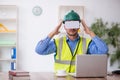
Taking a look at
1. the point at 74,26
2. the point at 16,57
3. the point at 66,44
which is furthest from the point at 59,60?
the point at 16,57

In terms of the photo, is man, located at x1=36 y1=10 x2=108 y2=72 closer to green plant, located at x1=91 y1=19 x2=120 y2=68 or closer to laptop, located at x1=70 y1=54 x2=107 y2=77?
laptop, located at x1=70 y1=54 x2=107 y2=77

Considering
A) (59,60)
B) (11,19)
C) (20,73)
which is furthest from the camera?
(11,19)

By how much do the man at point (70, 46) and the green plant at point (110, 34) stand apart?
8.84 feet

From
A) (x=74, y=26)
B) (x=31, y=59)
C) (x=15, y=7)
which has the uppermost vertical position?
(x=15, y=7)

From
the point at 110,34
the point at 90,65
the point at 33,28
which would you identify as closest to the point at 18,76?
the point at 90,65

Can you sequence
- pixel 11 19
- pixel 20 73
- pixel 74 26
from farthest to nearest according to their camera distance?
pixel 11 19
pixel 74 26
pixel 20 73

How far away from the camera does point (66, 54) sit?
3035 mm

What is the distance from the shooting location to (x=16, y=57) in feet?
19.2

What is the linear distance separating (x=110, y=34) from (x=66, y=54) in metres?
3.09

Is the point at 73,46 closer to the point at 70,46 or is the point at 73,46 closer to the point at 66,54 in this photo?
the point at 70,46

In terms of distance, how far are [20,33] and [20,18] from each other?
332 mm

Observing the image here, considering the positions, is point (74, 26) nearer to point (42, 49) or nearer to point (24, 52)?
point (42, 49)

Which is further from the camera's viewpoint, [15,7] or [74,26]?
[15,7]

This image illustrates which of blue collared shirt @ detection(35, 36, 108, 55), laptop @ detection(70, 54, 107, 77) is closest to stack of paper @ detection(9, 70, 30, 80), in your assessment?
laptop @ detection(70, 54, 107, 77)
